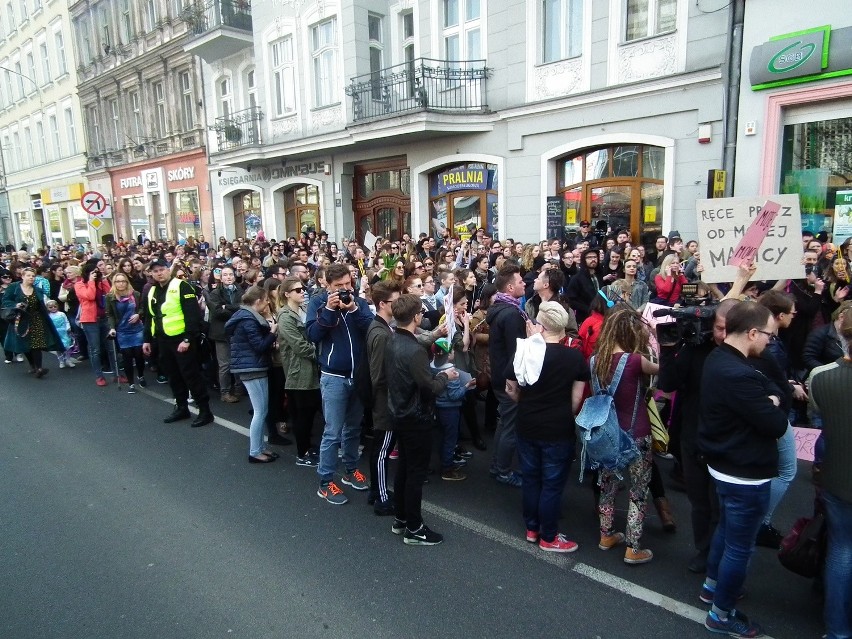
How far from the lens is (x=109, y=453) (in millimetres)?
5602

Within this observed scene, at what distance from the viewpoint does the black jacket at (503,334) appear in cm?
448

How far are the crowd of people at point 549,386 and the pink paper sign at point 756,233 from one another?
1.07 ft

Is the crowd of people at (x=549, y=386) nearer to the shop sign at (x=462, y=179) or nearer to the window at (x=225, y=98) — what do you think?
the shop sign at (x=462, y=179)

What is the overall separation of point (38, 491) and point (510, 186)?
1053 centimetres

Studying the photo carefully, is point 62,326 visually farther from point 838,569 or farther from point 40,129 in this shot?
point 40,129

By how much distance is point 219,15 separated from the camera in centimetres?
1805

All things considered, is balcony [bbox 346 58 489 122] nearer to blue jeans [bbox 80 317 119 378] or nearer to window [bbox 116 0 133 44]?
blue jeans [bbox 80 317 119 378]

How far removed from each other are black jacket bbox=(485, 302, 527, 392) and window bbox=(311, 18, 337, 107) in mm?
13417

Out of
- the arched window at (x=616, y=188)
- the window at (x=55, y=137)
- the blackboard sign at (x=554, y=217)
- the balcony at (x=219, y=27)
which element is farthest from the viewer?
the window at (x=55, y=137)

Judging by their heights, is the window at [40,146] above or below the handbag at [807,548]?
above

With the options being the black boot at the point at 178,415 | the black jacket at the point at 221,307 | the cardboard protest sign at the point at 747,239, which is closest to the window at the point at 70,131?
the black jacket at the point at 221,307

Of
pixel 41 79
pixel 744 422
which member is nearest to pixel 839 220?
pixel 744 422

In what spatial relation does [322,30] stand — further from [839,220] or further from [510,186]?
[839,220]

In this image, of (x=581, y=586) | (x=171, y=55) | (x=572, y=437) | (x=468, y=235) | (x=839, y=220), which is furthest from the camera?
(x=171, y=55)
